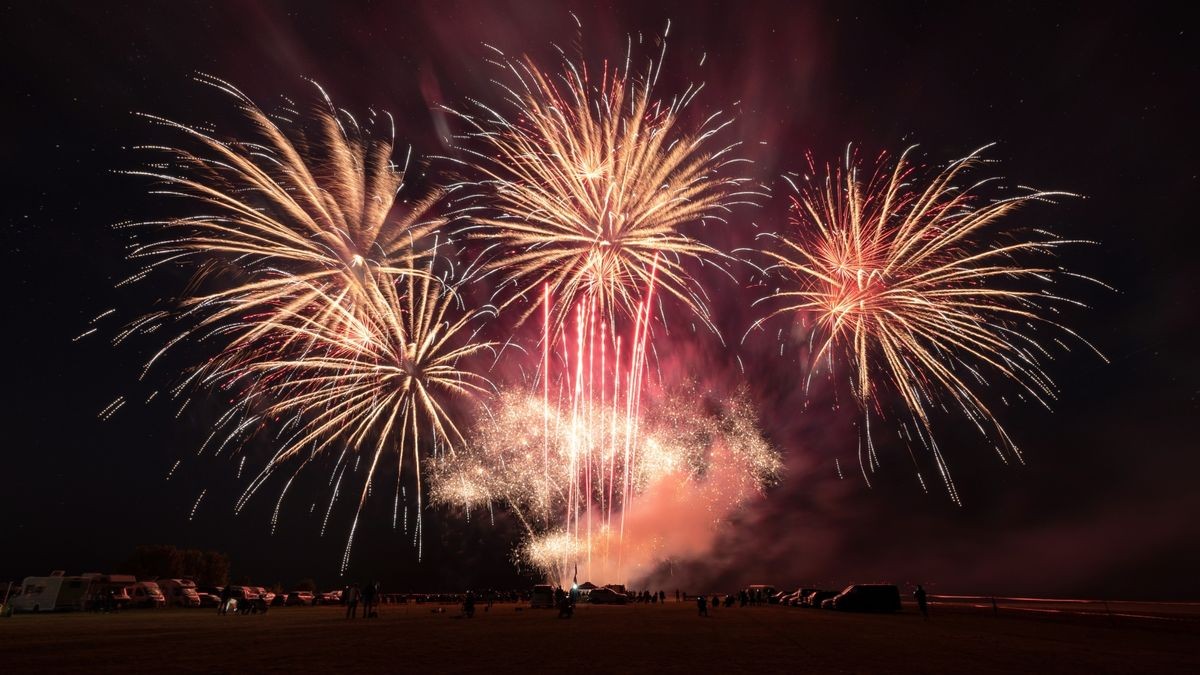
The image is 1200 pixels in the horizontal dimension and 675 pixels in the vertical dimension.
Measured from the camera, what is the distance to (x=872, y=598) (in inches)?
1508

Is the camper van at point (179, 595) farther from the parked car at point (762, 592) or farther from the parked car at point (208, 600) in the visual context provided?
the parked car at point (762, 592)

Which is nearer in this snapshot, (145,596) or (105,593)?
(105,593)

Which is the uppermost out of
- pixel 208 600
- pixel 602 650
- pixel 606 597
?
pixel 606 597

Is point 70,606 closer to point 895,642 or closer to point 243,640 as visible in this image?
point 243,640

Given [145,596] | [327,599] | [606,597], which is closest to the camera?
[145,596]

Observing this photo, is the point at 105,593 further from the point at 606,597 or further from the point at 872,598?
the point at 872,598

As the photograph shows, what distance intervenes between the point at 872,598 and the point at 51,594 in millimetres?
50949

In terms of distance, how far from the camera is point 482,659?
13.6 meters

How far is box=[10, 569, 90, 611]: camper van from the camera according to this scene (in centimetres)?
4038

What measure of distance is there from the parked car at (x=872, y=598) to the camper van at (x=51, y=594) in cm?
4862

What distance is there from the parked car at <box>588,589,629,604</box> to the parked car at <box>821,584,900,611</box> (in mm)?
23711

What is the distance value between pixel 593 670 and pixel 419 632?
37.9 ft

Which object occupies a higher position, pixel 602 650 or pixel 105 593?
pixel 105 593

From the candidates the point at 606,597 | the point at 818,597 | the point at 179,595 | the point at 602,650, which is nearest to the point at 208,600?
the point at 179,595
